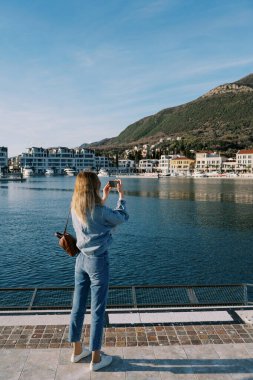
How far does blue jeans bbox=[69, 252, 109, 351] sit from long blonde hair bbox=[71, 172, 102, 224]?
0.55 metres

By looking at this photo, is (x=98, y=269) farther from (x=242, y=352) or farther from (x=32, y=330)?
(x=242, y=352)

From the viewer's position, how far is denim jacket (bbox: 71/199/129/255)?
15.8ft

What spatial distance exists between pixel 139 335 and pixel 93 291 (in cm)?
153

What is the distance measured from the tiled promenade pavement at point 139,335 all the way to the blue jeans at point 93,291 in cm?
76

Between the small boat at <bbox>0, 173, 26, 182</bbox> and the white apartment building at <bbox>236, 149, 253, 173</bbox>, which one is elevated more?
the white apartment building at <bbox>236, 149, 253, 173</bbox>

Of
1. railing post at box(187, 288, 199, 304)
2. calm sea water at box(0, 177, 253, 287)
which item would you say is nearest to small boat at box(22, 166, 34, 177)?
calm sea water at box(0, 177, 253, 287)

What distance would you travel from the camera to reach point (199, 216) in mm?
42344

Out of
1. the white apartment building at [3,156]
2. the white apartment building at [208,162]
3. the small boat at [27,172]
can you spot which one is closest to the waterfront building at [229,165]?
the white apartment building at [208,162]

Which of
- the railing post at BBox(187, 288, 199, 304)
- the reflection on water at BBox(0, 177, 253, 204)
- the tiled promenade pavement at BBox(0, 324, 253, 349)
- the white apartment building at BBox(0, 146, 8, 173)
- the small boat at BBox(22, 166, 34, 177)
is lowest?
the reflection on water at BBox(0, 177, 253, 204)

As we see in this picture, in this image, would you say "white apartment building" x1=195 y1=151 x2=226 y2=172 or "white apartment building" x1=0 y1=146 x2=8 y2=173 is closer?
"white apartment building" x1=0 y1=146 x2=8 y2=173

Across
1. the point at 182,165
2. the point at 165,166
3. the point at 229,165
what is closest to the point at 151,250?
the point at 229,165

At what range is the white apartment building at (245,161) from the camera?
570ft

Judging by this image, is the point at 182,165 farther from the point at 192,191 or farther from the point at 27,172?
the point at 192,191

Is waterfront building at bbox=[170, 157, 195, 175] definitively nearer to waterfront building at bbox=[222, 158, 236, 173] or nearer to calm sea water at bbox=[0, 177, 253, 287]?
waterfront building at bbox=[222, 158, 236, 173]
